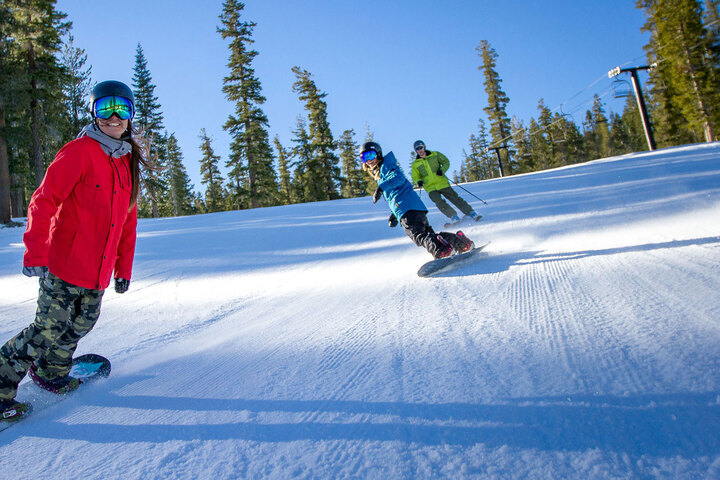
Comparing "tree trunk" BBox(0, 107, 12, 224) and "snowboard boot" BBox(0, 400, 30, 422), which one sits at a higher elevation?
"tree trunk" BBox(0, 107, 12, 224)

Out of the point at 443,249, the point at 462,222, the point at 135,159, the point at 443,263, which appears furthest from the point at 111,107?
the point at 462,222

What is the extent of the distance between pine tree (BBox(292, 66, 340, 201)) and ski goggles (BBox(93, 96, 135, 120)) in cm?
3703

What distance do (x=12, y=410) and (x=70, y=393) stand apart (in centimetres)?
29

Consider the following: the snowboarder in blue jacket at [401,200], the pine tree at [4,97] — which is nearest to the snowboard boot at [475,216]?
the snowboarder in blue jacket at [401,200]

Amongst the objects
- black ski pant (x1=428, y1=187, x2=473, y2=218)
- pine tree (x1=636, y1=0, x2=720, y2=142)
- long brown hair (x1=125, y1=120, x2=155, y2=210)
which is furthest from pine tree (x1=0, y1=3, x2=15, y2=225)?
pine tree (x1=636, y1=0, x2=720, y2=142)

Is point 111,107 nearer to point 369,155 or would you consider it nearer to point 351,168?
point 369,155

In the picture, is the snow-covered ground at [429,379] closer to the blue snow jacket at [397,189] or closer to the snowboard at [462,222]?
the blue snow jacket at [397,189]

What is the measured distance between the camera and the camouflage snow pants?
1909 mm

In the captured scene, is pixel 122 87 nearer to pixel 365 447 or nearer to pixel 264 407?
pixel 264 407

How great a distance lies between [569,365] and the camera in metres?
1.56

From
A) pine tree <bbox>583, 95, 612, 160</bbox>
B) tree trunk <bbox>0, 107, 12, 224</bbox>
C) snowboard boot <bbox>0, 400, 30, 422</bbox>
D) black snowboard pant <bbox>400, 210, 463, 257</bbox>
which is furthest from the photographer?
pine tree <bbox>583, 95, 612, 160</bbox>

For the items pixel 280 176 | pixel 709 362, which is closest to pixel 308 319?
pixel 709 362

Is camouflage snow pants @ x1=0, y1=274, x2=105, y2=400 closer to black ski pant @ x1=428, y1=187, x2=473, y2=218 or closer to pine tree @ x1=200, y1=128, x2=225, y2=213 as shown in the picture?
black ski pant @ x1=428, y1=187, x2=473, y2=218

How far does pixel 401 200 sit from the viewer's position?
15.0ft
